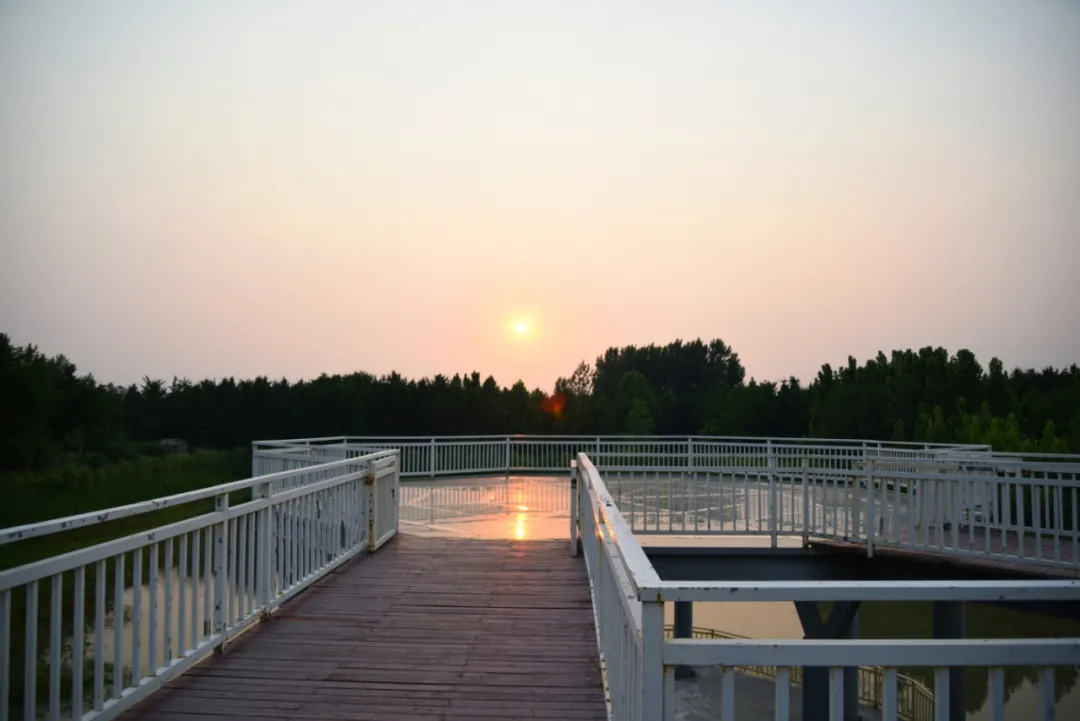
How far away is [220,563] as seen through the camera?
5840 millimetres

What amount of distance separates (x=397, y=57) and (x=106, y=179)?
8.68m

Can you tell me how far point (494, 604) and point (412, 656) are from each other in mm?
1736

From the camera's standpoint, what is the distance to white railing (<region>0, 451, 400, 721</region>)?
3965mm

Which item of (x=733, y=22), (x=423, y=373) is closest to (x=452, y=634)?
(x=733, y=22)

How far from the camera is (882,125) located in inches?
730

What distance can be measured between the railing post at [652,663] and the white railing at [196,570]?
2319 millimetres

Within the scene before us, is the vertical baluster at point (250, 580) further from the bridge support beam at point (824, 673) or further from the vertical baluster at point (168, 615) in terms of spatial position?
the bridge support beam at point (824, 673)

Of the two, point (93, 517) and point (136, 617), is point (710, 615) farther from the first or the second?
point (93, 517)

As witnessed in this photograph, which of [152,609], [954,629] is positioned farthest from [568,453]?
[152,609]

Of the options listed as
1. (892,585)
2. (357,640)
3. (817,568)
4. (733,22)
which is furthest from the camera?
(733,22)

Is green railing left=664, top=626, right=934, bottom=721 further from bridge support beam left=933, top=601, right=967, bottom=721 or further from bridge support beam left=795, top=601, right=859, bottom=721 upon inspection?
bridge support beam left=933, top=601, right=967, bottom=721

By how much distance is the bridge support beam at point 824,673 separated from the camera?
12.5m

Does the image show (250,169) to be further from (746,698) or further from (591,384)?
(591,384)

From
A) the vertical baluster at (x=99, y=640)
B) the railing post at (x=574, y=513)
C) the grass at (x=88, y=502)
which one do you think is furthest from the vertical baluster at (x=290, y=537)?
the grass at (x=88, y=502)
